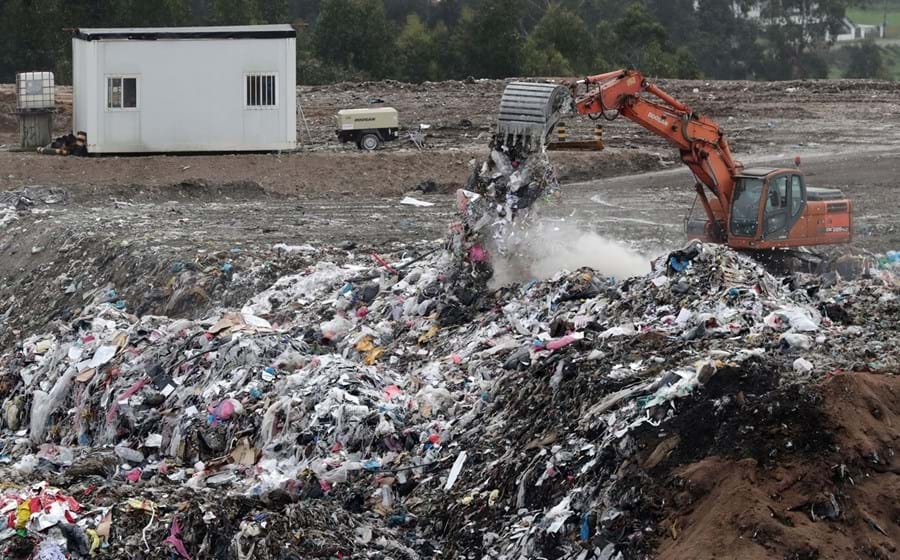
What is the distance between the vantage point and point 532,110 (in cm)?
1306

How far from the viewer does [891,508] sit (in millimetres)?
8031

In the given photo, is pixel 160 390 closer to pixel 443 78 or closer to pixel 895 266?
pixel 895 266

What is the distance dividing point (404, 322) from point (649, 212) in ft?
25.2

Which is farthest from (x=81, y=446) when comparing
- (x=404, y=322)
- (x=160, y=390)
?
(x=404, y=322)

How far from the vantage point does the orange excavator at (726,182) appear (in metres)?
13.6

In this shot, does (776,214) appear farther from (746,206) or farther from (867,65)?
(867,65)

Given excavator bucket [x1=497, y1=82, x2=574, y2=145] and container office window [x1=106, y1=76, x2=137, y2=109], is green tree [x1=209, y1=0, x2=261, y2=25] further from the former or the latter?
excavator bucket [x1=497, y1=82, x2=574, y2=145]

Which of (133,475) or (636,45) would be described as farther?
(636,45)

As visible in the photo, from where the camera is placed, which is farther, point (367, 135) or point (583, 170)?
point (367, 135)

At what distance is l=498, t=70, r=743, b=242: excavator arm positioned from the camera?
13250 mm

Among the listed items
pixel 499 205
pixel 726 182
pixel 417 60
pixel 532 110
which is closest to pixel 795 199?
pixel 726 182

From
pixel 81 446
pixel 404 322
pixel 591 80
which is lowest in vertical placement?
pixel 81 446

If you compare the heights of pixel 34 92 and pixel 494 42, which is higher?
pixel 494 42

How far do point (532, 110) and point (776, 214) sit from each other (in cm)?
290
